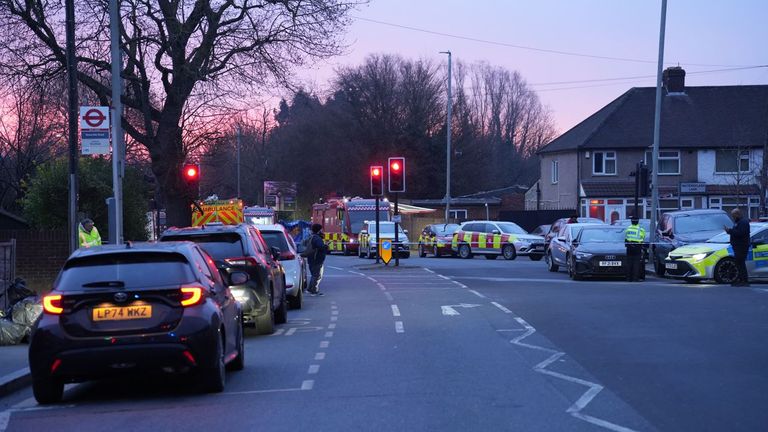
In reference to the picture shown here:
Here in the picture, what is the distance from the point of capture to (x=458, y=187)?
243 ft

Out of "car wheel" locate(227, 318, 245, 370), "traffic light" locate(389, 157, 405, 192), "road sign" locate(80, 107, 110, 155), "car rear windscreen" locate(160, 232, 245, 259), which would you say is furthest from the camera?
"traffic light" locate(389, 157, 405, 192)

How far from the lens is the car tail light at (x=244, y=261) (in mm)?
14523

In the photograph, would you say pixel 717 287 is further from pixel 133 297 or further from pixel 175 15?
pixel 133 297

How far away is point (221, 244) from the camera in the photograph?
14.8 metres

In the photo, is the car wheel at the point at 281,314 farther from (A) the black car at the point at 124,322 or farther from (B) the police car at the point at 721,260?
(B) the police car at the point at 721,260

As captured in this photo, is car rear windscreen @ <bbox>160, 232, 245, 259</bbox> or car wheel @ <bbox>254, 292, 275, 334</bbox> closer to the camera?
car rear windscreen @ <bbox>160, 232, 245, 259</bbox>

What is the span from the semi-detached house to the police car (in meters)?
29.5

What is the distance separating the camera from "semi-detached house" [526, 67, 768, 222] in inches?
2133

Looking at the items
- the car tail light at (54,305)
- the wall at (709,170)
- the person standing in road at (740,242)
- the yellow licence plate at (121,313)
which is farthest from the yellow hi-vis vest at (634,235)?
the wall at (709,170)

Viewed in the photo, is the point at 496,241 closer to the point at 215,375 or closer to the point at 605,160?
the point at 605,160

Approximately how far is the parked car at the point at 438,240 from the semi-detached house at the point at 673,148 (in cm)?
1264

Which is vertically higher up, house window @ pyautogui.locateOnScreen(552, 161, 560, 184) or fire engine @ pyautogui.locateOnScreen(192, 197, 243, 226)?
house window @ pyautogui.locateOnScreen(552, 161, 560, 184)

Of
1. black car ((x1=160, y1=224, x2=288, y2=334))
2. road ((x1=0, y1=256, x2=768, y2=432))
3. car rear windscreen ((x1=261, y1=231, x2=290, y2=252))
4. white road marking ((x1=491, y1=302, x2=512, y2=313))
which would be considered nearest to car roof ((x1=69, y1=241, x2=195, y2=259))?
road ((x1=0, y1=256, x2=768, y2=432))

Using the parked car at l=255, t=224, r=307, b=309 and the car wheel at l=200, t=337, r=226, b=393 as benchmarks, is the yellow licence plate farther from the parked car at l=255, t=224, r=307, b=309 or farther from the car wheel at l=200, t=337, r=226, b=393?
the parked car at l=255, t=224, r=307, b=309
